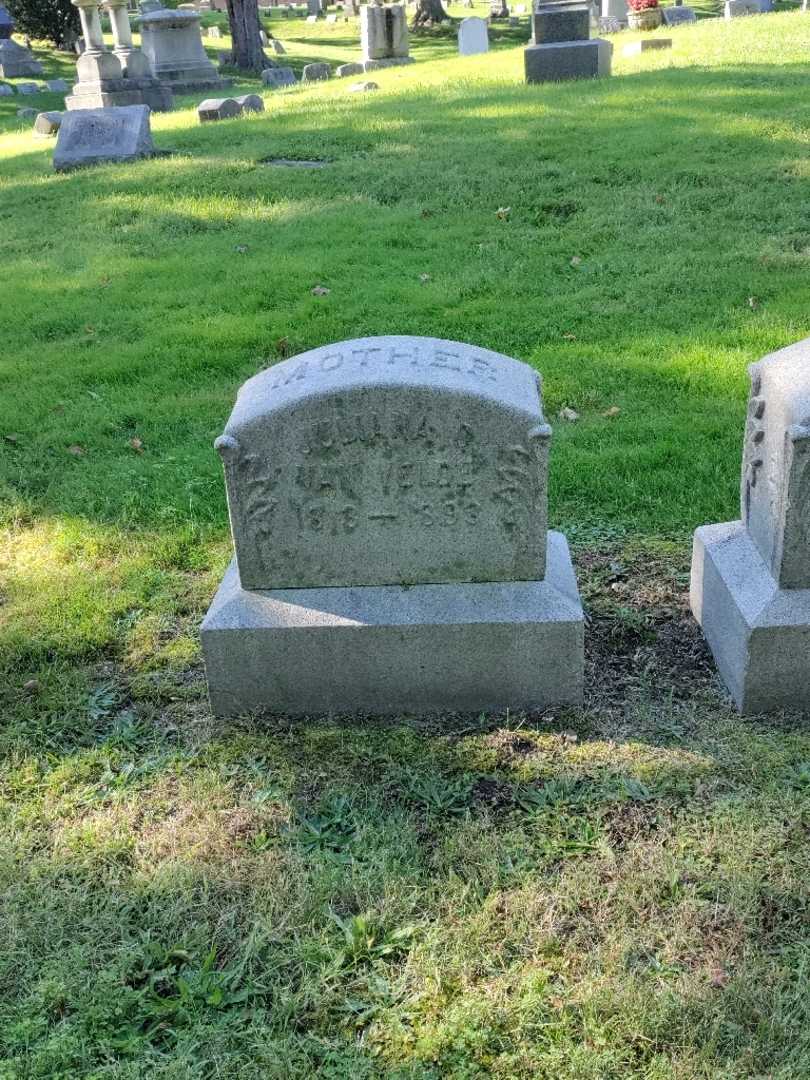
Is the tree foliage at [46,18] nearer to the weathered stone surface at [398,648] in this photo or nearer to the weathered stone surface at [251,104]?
the weathered stone surface at [251,104]

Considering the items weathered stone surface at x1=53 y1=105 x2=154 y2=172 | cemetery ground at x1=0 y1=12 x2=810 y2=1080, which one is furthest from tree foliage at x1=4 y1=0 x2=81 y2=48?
cemetery ground at x1=0 y1=12 x2=810 y2=1080

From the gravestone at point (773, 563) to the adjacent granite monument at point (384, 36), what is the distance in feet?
63.8

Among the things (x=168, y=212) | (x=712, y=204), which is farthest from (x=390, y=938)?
(x=168, y=212)

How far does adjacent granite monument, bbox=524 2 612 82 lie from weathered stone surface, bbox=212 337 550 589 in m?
11.8

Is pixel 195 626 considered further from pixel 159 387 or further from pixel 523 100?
pixel 523 100

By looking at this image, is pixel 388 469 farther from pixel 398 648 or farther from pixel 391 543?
pixel 398 648

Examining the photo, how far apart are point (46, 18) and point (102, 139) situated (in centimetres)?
2235

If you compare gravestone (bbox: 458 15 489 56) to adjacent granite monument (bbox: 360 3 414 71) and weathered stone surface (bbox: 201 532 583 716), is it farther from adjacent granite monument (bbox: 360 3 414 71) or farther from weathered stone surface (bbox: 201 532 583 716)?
weathered stone surface (bbox: 201 532 583 716)

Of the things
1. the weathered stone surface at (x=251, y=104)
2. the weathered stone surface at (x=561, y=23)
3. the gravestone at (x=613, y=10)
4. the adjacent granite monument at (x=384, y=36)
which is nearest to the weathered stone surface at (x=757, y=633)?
the weathered stone surface at (x=561, y=23)

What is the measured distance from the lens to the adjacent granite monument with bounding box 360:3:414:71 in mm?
20719

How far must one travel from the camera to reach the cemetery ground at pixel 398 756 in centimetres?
247

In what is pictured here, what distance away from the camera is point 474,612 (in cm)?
347

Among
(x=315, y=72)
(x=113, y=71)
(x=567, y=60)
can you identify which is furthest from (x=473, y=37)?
(x=567, y=60)

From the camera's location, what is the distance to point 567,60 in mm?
13625
